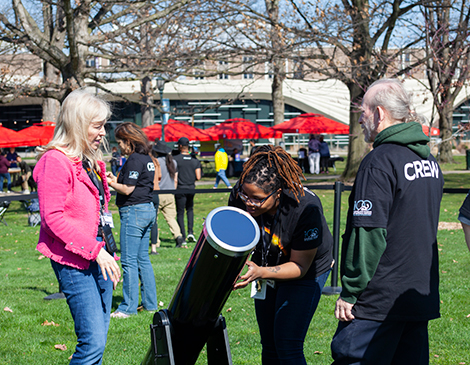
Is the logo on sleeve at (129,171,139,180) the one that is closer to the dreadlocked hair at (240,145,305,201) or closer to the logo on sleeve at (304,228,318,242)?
the dreadlocked hair at (240,145,305,201)

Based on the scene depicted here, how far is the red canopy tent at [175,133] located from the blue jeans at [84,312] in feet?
68.4

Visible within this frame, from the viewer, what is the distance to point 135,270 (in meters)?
5.70

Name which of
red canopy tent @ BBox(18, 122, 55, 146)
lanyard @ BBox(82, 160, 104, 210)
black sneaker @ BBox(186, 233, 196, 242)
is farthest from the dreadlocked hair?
red canopy tent @ BBox(18, 122, 55, 146)

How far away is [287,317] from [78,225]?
1.32 m

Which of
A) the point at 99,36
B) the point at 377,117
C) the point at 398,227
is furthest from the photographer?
the point at 99,36

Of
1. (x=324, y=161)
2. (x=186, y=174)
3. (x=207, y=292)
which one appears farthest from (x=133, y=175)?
(x=324, y=161)

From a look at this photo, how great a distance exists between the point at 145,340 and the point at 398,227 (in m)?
3.21

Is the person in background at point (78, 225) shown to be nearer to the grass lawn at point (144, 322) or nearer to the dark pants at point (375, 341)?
the dark pants at point (375, 341)

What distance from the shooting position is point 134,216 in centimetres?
572

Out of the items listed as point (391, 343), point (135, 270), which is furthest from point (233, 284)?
point (135, 270)

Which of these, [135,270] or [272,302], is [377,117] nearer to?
[272,302]

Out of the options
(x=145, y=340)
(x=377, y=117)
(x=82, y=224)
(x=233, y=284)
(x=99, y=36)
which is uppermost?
(x=99, y=36)

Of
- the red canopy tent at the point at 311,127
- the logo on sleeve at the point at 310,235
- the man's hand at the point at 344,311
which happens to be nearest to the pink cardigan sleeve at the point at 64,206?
the logo on sleeve at the point at 310,235

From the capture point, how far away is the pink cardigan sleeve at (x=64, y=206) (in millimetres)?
2857
